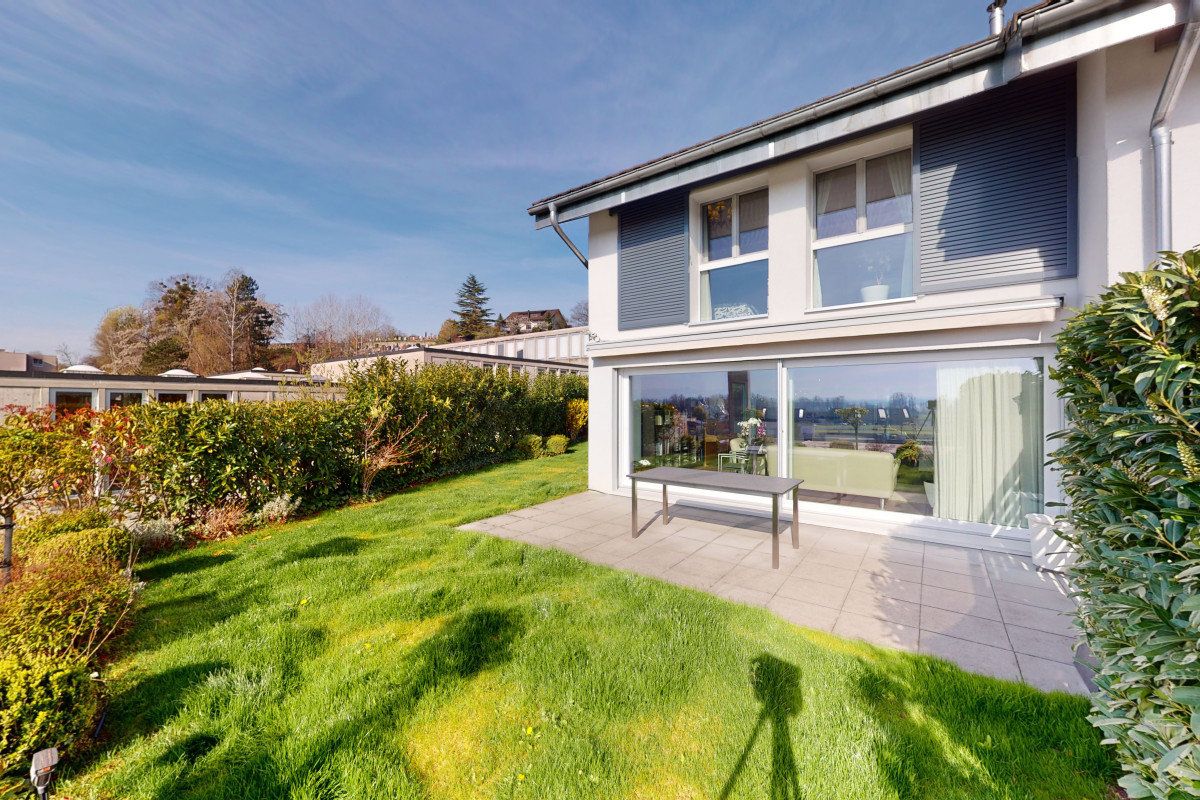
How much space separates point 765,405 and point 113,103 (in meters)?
16.0

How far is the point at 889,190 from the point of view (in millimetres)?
6094

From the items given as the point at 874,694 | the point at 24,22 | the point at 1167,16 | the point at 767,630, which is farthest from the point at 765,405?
the point at 24,22

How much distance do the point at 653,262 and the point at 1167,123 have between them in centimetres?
579

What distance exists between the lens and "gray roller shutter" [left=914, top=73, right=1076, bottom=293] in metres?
4.94

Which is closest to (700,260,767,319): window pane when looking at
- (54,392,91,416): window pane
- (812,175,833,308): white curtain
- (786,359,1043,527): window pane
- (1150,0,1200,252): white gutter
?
(812,175,833,308): white curtain

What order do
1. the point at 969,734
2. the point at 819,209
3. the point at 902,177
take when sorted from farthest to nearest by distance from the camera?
the point at 819,209 → the point at 902,177 → the point at 969,734

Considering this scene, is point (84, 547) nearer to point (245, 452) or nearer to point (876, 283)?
point (245, 452)

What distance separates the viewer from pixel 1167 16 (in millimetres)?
3607

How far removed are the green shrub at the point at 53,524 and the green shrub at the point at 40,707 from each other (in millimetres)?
3218

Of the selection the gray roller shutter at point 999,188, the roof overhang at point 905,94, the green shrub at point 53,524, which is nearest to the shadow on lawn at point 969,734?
the gray roller shutter at point 999,188

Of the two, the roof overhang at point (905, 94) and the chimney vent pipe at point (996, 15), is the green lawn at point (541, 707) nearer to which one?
the roof overhang at point (905, 94)

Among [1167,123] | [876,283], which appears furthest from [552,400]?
[1167,123]

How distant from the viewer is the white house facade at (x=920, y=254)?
13.0 feet

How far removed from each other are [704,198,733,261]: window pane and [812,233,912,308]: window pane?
156 centimetres
